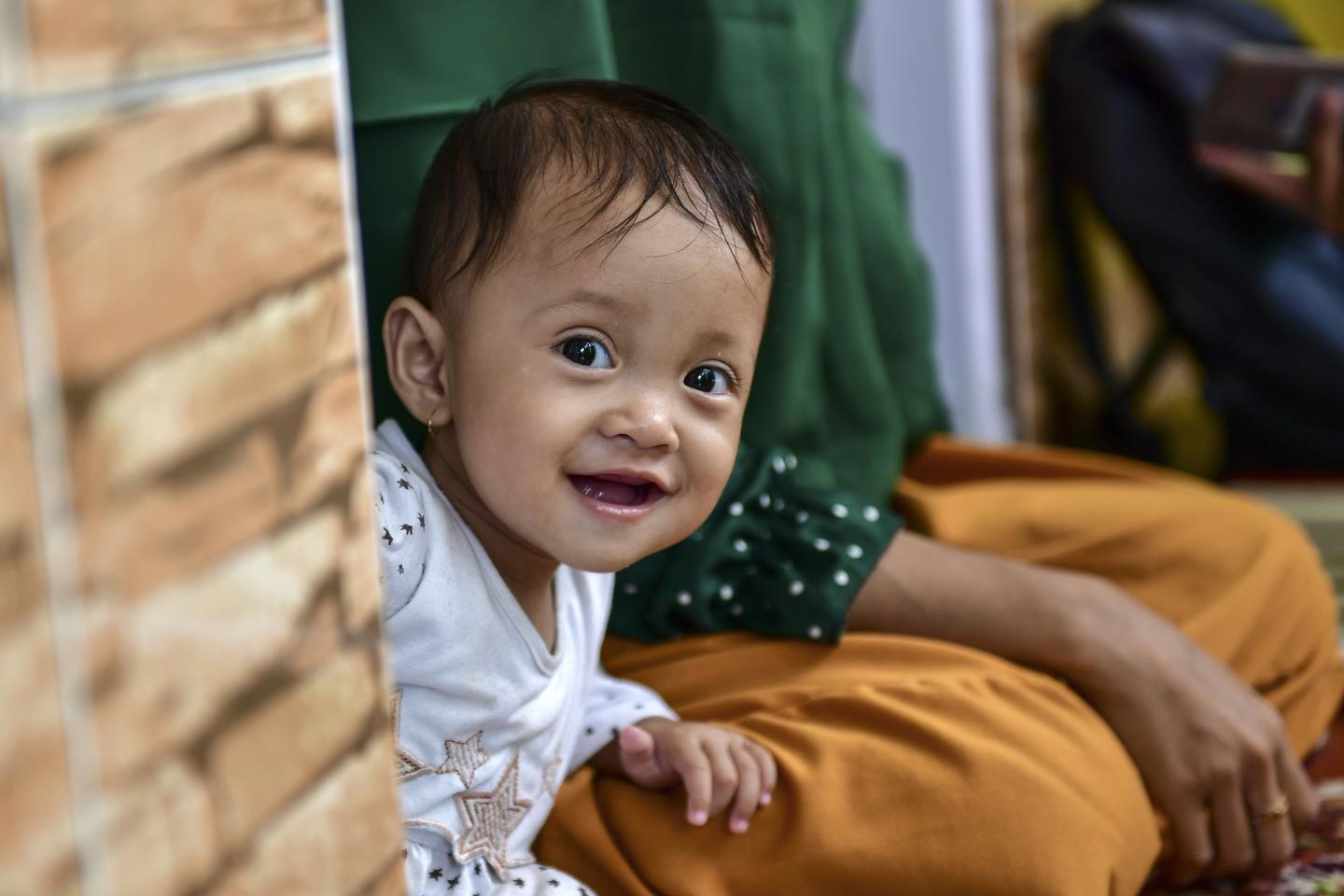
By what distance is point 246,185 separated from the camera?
39cm

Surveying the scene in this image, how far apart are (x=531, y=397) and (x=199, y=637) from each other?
0.26 m

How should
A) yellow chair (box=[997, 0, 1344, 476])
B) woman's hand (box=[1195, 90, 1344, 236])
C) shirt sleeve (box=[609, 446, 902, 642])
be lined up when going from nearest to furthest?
shirt sleeve (box=[609, 446, 902, 642]) < woman's hand (box=[1195, 90, 1344, 236]) < yellow chair (box=[997, 0, 1344, 476])

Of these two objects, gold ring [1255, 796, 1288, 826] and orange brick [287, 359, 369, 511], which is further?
gold ring [1255, 796, 1288, 826]

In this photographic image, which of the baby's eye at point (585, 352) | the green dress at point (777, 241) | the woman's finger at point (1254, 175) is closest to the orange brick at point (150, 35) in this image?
the baby's eye at point (585, 352)

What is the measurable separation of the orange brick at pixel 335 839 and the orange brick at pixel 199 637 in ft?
0.16

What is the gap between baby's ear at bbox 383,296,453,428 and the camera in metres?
0.67

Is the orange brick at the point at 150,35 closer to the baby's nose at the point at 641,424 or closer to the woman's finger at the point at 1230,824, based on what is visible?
the baby's nose at the point at 641,424

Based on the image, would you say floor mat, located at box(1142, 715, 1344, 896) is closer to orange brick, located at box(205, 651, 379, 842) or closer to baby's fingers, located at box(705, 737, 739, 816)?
baby's fingers, located at box(705, 737, 739, 816)

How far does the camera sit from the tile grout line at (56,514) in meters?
0.32

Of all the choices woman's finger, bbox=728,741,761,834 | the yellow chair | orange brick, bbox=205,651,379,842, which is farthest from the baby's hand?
the yellow chair

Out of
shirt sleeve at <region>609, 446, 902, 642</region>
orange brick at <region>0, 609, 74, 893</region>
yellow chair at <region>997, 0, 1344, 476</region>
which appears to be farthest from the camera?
yellow chair at <region>997, 0, 1344, 476</region>

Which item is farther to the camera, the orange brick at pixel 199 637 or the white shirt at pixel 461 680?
the white shirt at pixel 461 680

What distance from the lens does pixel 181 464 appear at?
0.37 meters

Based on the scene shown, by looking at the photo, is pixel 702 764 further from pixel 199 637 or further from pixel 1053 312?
pixel 1053 312
